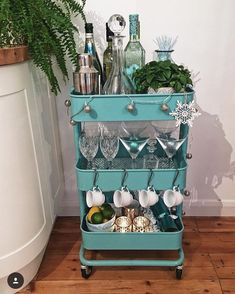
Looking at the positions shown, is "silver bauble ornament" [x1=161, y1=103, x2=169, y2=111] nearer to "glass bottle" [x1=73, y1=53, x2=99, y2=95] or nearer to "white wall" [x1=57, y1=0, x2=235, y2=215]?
"glass bottle" [x1=73, y1=53, x2=99, y2=95]

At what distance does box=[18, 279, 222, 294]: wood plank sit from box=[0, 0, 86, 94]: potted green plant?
2.82 feet

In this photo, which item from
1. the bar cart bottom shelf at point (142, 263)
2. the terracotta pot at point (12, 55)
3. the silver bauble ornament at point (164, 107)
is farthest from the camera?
the bar cart bottom shelf at point (142, 263)

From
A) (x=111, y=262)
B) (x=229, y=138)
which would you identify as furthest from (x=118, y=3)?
(x=111, y=262)

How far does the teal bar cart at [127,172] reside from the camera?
3.47 feet

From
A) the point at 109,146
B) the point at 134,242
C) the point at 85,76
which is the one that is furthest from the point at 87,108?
the point at 134,242

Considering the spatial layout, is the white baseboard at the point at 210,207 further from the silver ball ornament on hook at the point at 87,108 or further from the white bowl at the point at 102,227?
the silver ball ornament on hook at the point at 87,108

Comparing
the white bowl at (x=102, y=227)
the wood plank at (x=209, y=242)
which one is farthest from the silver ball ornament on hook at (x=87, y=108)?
the wood plank at (x=209, y=242)

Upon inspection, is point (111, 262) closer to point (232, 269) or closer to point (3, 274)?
point (3, 274)

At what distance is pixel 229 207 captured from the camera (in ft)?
5.59

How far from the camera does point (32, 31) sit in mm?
987

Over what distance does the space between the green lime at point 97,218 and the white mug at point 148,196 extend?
0.67 ft

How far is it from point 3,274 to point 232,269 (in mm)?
976

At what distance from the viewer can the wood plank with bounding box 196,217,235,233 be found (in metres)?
1.62

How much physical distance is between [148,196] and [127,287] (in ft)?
1.39
